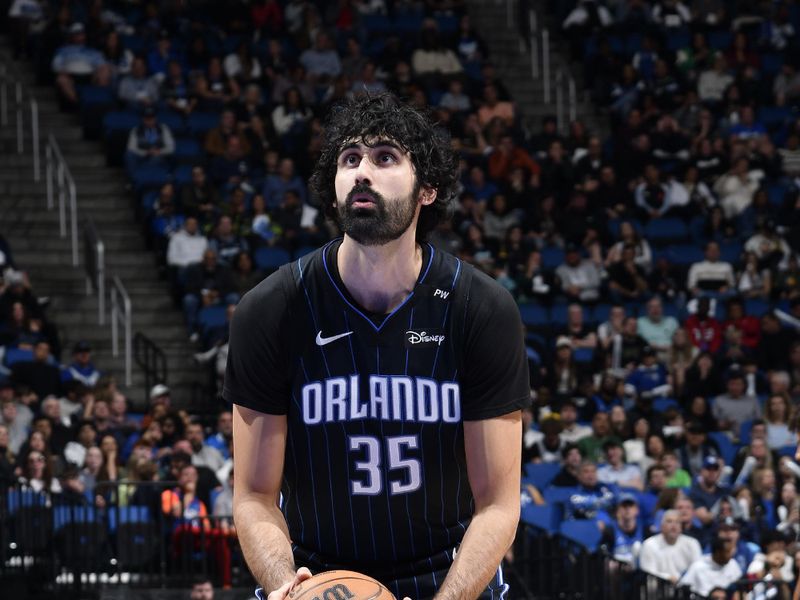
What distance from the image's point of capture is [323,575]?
14.6 ft

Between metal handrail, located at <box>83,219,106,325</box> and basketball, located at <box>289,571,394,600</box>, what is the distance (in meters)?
14.8

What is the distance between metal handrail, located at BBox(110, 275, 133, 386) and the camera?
60.0ft

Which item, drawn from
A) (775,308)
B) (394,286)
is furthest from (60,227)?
(394,286)

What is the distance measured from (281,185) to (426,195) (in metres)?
15.2

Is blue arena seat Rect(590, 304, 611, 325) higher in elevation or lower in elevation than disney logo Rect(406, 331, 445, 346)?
lower

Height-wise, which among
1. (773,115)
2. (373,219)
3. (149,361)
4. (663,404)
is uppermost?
(773,115)

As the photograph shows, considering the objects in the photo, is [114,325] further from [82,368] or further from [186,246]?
[82,368]

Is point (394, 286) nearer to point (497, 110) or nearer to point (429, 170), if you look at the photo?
point (429, 170)

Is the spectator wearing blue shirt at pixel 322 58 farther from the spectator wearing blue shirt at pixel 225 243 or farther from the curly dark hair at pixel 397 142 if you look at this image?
the curly dark hair at pixel 397 142

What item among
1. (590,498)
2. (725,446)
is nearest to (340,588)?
(590,498)

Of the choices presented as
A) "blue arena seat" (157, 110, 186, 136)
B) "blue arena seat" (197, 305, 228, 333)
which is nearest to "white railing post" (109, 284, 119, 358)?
"blue arena seat" (197, 305, 228, 333)

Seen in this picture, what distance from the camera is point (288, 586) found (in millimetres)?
4414

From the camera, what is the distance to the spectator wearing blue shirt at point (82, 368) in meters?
16.9

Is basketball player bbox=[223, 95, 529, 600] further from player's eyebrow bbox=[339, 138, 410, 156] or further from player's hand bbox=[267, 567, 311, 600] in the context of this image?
player's hand bbox=[267, 567, 311, 600]
